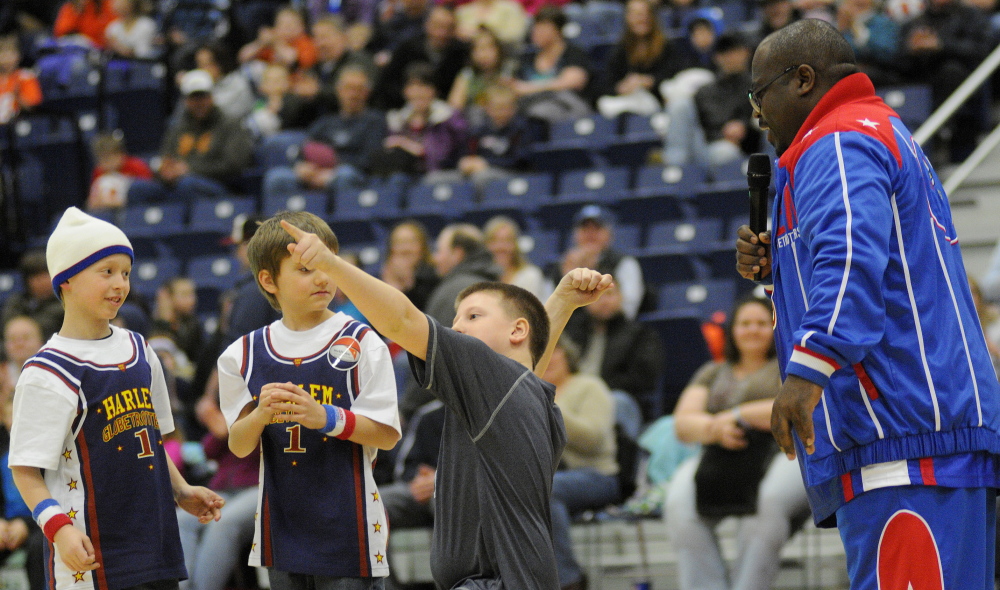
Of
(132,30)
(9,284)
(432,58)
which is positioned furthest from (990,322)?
(132,30)

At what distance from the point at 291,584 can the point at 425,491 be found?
2.61 meters

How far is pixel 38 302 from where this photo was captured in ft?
27.0

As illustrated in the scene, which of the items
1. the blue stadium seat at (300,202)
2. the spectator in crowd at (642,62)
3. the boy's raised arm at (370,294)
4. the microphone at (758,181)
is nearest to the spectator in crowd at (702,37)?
the spectator in crowd at (642,62)

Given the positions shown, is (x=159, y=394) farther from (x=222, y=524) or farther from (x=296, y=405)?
(x=222, y=524)

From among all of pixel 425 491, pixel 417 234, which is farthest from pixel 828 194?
pixel 417 234

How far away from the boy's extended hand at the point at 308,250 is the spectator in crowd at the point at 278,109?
9.17 metres

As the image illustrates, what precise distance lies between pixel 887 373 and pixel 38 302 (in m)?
6.80

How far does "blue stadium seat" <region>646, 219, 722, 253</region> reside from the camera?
27.6ft

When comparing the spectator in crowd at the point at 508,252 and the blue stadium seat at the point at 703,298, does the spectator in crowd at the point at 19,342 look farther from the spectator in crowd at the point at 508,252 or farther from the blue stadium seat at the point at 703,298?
the blue stadium seat at the point at 703,298

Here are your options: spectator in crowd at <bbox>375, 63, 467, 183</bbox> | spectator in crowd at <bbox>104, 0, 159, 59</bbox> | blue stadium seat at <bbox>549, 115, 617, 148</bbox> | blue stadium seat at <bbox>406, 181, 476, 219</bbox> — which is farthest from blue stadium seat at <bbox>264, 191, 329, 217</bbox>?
spectator in crowd at <bbox>104, 0, 159, 59</bbox>

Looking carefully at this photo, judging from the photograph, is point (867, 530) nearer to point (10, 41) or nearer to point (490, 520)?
point (490, 520)

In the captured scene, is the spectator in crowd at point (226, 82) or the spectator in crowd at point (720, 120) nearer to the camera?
the spectator in crowd at point (720, 120)

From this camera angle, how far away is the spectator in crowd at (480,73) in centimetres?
1034

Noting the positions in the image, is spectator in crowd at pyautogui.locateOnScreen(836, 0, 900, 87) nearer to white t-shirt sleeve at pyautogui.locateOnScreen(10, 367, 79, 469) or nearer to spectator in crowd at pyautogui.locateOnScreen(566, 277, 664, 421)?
spectator in crowd at pyautogui.locateOnScreen(566, 277, 664, 421)
